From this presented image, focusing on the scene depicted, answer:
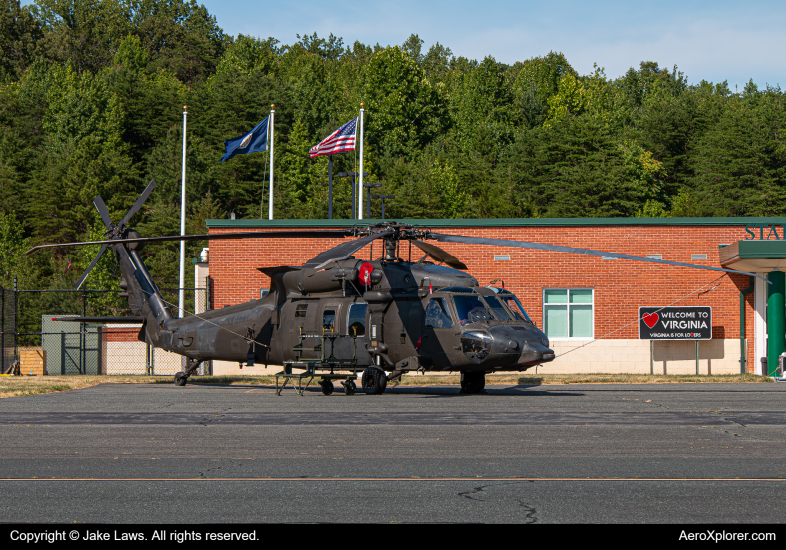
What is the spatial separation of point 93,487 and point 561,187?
6374cm

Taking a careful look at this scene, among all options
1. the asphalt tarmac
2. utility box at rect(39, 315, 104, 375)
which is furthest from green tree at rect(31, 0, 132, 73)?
the asphalt tarmac

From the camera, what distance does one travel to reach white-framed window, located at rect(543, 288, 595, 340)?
30.4 metres

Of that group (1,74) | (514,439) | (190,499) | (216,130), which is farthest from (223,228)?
(1,74)

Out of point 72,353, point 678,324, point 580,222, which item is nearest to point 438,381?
point 580,222

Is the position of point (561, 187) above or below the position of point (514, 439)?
above

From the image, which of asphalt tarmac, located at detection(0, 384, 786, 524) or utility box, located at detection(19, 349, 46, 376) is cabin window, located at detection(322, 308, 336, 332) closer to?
asphalt tarmac, located at detection(0, 384, 786, 524)

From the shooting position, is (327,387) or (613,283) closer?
(327,387)

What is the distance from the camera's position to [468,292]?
61.1 ft

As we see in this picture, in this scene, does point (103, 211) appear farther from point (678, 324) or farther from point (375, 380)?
point (678, 324)

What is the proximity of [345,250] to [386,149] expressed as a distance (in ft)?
209

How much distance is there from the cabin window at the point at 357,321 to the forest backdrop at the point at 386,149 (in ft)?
120

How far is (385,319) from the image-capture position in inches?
754

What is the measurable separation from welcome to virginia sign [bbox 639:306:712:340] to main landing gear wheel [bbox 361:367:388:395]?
1402 cm

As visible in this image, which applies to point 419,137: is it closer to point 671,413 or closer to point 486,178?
point 486,178
